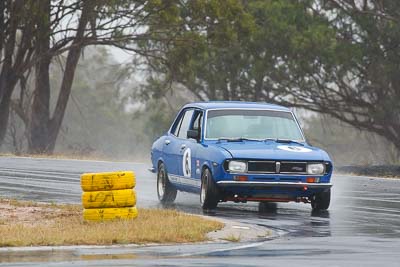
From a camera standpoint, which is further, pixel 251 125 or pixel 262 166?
pixel 251 125

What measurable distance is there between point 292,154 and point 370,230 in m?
Result: 2.77

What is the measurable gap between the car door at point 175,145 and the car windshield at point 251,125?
2.49 ft

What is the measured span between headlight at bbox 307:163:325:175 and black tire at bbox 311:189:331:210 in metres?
0.45

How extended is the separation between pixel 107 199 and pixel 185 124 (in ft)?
15.5

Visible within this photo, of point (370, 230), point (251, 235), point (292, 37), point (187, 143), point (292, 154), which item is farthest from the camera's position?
point (292, 37)

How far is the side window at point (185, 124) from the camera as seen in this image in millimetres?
20234

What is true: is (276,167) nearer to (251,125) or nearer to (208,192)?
(208,192)

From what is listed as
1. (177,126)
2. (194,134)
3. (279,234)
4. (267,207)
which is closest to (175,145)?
(177,126)

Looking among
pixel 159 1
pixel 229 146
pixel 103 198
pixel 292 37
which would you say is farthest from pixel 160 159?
pixel 292 37

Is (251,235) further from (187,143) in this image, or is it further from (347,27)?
(347,27)

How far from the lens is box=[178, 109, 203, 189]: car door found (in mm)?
19047

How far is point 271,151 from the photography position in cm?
1827

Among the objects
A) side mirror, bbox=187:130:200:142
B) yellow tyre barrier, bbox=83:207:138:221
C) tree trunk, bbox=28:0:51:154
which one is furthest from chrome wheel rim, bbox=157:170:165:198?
tree trunk, bbox=28:0:51:154

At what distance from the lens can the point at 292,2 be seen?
50531mm
